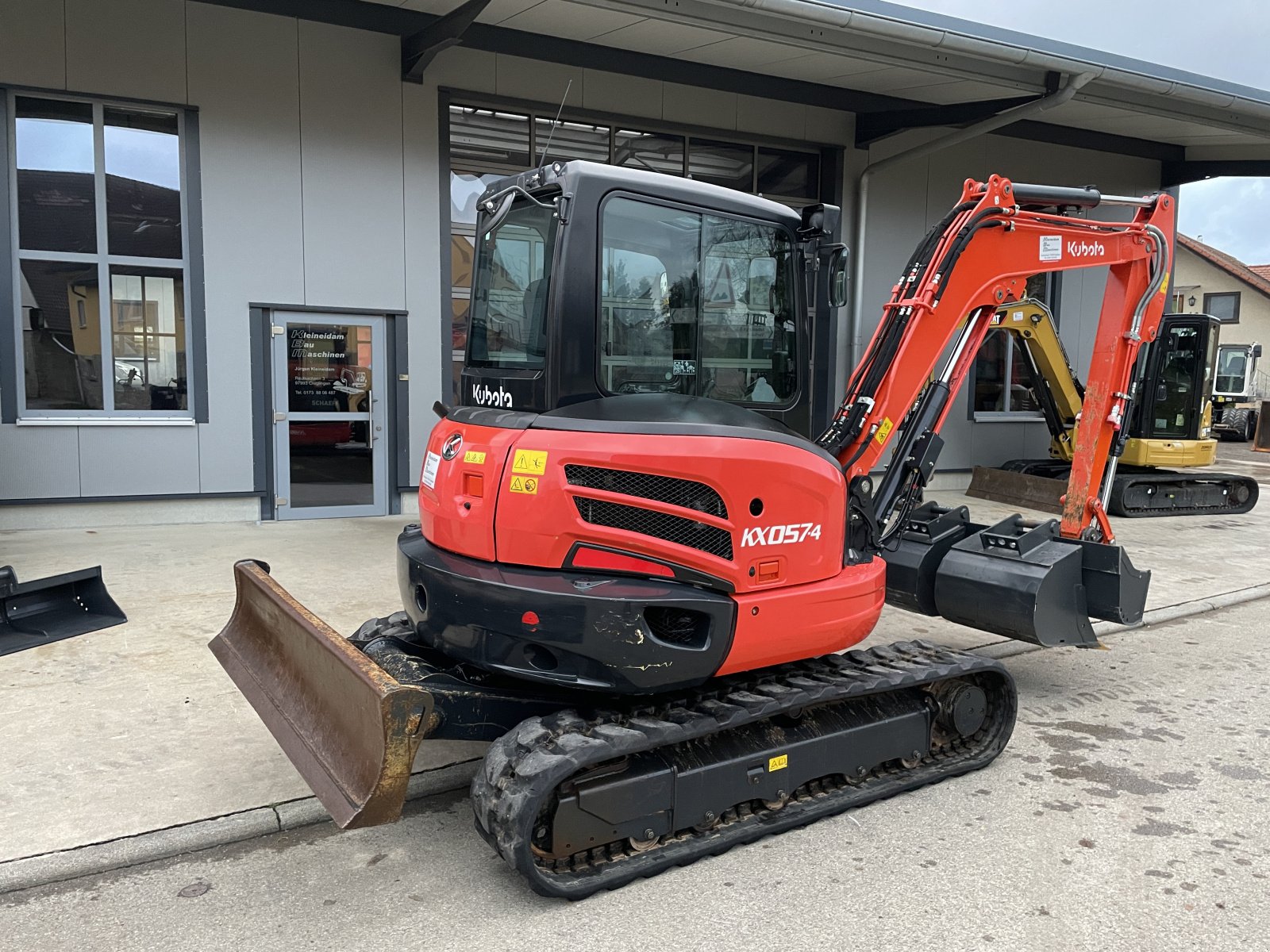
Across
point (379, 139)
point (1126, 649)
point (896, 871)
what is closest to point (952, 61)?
point (379, 139)

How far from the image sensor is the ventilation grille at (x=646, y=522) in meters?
3.46

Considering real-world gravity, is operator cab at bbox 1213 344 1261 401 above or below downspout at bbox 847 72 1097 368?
below

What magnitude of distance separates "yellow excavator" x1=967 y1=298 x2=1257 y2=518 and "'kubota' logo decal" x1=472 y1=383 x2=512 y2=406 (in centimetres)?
912

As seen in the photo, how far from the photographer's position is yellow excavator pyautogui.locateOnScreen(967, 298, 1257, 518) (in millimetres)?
12039

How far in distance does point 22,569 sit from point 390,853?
17.0ft

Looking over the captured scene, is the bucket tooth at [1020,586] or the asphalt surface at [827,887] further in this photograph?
the bucket tooth at [1020,586]

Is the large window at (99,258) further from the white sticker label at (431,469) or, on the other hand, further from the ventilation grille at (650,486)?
the ventilation grille at (650,486)

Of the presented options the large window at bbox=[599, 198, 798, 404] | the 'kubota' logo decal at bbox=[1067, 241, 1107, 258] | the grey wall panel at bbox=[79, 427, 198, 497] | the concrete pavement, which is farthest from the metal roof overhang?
the large window at bbox=[599, 198, 798, 404]

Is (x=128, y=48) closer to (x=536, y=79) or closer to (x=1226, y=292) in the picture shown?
(x=536, y=79)

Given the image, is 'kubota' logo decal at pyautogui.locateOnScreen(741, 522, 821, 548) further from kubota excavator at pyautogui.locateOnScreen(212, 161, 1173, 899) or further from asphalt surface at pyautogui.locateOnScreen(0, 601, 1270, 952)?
asphalt surface at pyautogui.locateOnScreen(0, 601, 1270, 952)

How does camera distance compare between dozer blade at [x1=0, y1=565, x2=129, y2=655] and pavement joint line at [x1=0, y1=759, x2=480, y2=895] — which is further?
dozer blade at [x1=0, y1=565, x2=129, y2=655]

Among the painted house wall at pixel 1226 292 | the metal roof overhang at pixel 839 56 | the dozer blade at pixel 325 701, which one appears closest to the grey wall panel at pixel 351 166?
the metal roof overhang at pixel 839 56

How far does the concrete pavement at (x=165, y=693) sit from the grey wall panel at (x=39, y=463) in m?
0.39

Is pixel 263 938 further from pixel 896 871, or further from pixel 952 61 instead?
pixel 952 61
